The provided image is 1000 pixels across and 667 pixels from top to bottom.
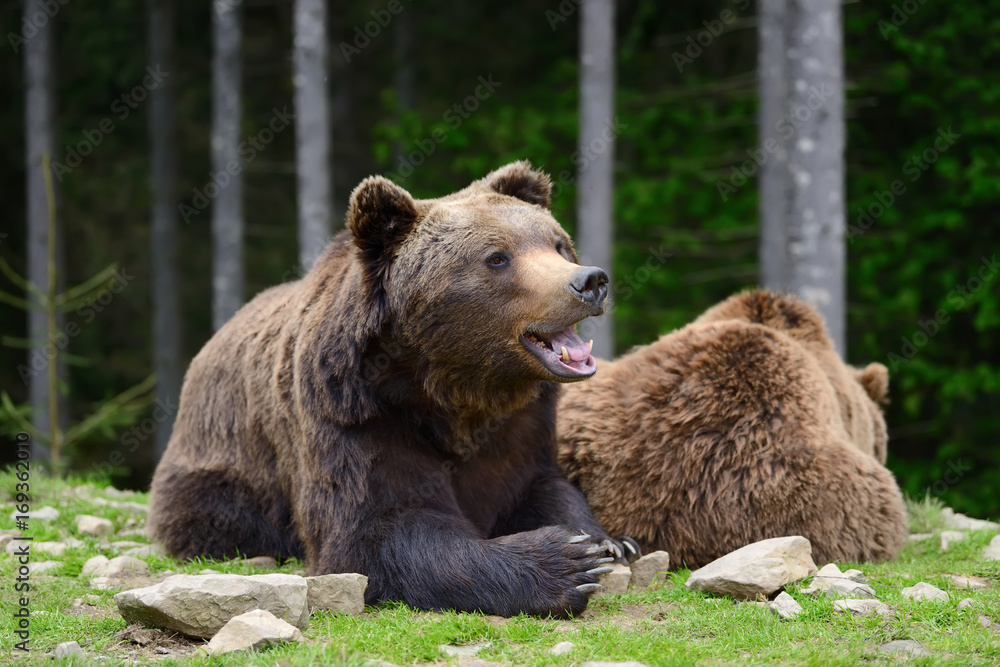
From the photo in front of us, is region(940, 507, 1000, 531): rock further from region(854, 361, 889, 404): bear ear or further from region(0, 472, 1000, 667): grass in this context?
region(0, 472, 1000, 667): grass

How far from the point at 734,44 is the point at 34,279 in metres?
11.7

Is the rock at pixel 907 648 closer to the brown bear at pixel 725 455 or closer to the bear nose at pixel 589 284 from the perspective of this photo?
the brown bear at pixel 725 455

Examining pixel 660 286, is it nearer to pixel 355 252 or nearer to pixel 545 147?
pixel 545 147

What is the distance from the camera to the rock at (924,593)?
4.45 meters

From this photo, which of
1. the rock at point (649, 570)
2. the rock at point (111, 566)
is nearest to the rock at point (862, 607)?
the rock at point (649, 570)

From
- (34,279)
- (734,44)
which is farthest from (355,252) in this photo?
(734,44)

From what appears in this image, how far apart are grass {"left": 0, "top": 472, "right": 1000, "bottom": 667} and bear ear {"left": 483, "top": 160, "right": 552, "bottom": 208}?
206 cm

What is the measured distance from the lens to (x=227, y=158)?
15.2 m

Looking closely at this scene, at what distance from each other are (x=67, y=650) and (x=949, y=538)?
15.9ft

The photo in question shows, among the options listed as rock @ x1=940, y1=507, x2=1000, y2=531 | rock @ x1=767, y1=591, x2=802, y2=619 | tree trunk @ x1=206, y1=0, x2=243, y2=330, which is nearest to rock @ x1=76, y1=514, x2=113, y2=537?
rock @ x1=767, y1=591, x2=802, y2=619

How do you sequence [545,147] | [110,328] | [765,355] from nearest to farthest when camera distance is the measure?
1. [765,355]
2. [545,147]
3. [110,328]

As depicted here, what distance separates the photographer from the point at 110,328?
68.0ft

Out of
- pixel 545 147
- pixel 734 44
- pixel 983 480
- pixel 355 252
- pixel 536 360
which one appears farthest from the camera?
pixel 734 44

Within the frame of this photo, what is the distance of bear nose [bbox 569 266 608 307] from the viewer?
4367 mm
